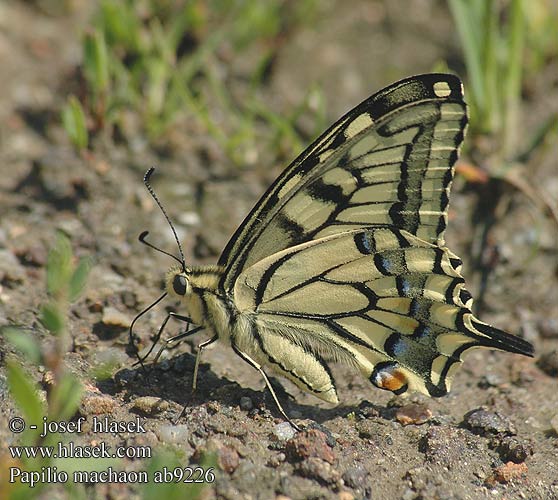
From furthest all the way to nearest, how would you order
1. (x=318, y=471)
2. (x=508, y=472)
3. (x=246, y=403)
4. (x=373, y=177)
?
(x=246, y=403), (x=373, y=177), (x=508, y=472), (x=318, y=471)

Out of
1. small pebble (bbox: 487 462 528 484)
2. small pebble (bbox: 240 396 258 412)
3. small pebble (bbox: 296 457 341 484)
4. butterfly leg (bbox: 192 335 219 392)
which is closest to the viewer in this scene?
small pebble (bbox: 296 457 341 484)

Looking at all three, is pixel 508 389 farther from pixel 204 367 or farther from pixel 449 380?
pixel 204 367

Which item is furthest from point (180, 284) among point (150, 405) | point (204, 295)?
point (150, 405)

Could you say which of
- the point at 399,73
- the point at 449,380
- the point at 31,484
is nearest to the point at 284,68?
the point at 399,73

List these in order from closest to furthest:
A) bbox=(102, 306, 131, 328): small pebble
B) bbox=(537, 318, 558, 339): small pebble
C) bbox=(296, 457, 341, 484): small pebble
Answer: bbox=(296, 457, 341, 484): small pebble, bbox=(102, 306, 131, 328): small pebble, bbox=(537, 318, 558, 339): small pebble

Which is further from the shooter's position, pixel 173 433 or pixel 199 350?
pixel 199 350

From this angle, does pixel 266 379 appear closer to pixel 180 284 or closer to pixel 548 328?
pixel 180 284

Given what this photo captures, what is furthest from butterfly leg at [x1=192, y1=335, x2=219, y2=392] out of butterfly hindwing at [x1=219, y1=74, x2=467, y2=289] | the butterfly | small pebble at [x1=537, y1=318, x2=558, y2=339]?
small pebble at [x1=537, y1=318, x2=558, y2=339]

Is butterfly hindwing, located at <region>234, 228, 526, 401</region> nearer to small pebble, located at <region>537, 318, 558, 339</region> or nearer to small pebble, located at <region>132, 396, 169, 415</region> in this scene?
small pebble, located at <region>132, 396, 169, 415</region>
